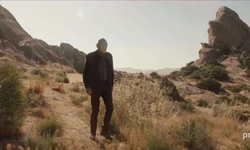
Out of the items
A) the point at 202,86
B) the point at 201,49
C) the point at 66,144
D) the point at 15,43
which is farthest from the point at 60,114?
the point at 201,49

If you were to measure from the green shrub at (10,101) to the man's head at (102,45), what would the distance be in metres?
1.82

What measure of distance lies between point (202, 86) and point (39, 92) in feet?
108

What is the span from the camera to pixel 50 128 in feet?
21.4

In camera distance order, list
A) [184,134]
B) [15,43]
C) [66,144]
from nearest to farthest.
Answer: [66,144] → [184,134] → [15,43]


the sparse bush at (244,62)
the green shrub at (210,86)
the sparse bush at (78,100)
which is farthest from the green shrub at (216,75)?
the sparse bush at (78,100)

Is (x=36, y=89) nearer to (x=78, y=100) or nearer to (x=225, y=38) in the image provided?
(x=78, y=100)

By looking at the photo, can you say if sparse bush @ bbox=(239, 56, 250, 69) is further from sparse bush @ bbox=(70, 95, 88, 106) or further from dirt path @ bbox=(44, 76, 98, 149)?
dirt path @ bbox=(44, 76, 98, 149)

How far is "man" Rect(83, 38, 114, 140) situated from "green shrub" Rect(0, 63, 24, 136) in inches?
54.9

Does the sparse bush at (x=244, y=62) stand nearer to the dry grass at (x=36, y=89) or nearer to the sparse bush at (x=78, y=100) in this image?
the sparse bush at (x=78, y=100)

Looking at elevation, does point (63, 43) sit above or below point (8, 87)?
above

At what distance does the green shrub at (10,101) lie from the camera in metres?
6.32

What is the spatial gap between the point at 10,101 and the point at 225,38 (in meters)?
73.2

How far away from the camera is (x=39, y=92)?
34.3ft

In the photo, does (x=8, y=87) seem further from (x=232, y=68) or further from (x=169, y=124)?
(x=232, y=68)
